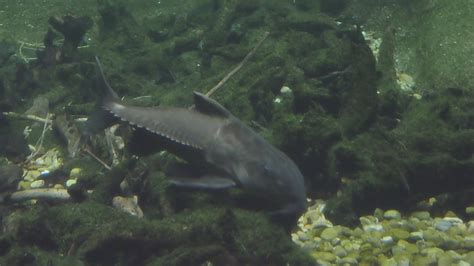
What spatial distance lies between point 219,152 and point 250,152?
0.29 metres

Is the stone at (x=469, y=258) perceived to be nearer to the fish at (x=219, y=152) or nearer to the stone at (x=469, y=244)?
the stone at (x=469, y=244)

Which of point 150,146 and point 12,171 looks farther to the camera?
point 12,171

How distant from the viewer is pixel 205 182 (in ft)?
17.2

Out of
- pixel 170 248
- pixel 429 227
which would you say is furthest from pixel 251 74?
pixel 170 248

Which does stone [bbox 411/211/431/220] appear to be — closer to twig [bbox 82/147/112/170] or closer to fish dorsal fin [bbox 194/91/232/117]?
fish dorsal fin [bbox 194/91/232/117]

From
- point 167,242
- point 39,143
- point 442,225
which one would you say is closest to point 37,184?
point 39,143

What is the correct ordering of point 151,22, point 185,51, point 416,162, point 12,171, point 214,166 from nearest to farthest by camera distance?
point 214,166
point 416,162
point 12,171
point 185,51
point 151,22

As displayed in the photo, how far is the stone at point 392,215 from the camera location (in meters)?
5.85

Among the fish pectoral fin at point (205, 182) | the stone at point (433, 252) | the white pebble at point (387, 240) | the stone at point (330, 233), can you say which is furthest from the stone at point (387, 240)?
the fish pectoral fin at point (205, 182)

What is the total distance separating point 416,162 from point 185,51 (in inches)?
219

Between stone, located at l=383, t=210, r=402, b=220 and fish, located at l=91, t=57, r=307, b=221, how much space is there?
3.55 ft

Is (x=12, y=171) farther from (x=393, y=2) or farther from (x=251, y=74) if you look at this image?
(x=393, y=2)

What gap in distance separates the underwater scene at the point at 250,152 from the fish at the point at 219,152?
0.01m

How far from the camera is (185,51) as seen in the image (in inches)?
423
